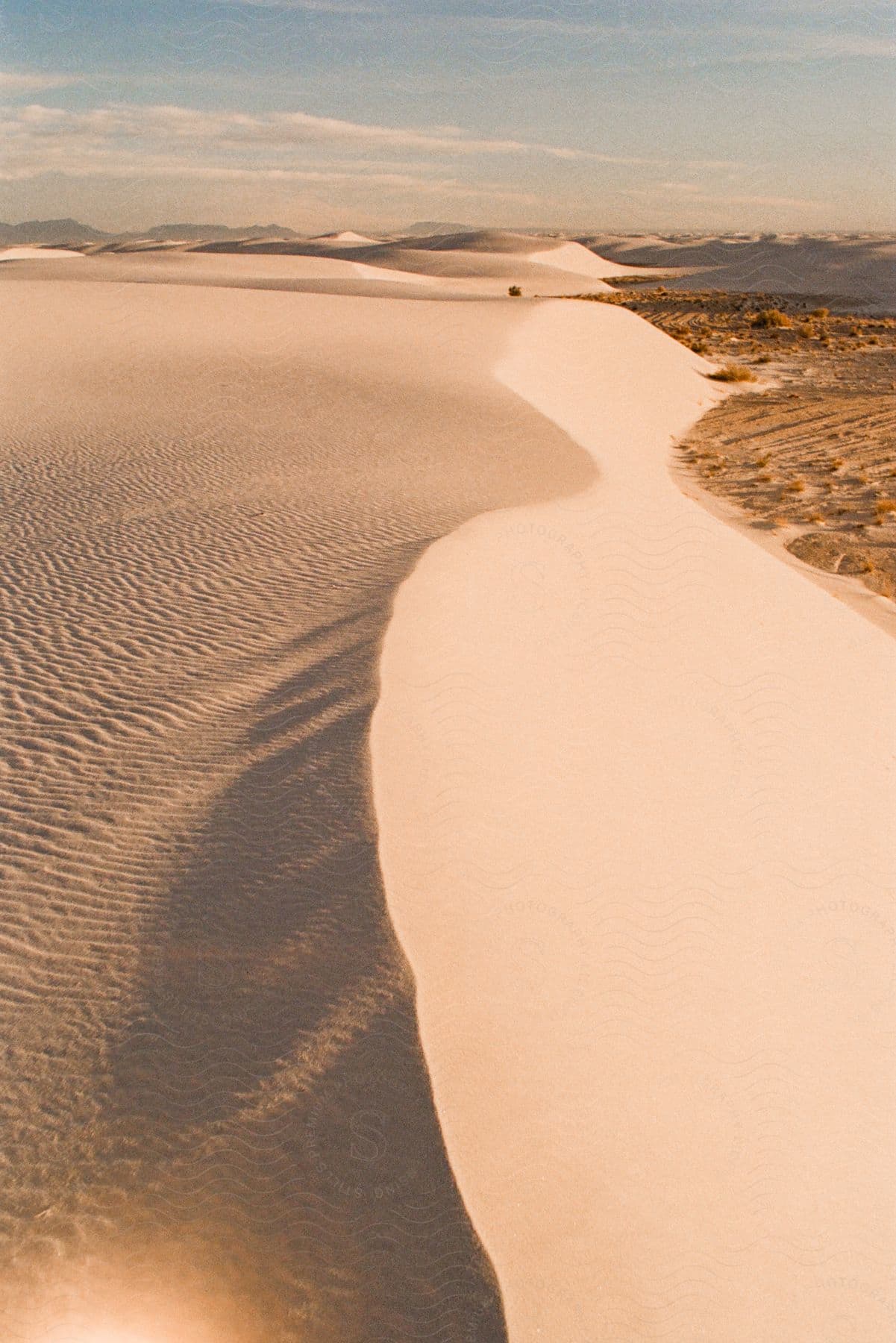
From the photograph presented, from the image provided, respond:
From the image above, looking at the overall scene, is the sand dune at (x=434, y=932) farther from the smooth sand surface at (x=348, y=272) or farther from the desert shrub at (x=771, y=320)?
the desert shrub at (x=771, y=320)

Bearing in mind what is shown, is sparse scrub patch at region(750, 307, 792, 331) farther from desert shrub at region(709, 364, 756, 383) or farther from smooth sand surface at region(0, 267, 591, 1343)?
smooth sand surface at region(0, 267, 591, 1343)

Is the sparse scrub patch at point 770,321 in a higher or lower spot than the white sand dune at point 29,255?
lower

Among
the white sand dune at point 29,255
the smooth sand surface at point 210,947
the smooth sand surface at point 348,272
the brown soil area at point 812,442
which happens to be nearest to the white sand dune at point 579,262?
the smooth sand surface at point 348,272

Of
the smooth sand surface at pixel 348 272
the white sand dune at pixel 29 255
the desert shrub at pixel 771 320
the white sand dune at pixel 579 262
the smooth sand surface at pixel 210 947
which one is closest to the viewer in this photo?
the smooth sand surface at pixel 210 947

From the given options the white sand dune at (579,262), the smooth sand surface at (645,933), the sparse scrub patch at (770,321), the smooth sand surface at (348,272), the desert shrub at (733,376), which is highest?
the white sand dune at (579,262)

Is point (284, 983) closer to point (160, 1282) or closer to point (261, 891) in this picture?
point (261, 891)

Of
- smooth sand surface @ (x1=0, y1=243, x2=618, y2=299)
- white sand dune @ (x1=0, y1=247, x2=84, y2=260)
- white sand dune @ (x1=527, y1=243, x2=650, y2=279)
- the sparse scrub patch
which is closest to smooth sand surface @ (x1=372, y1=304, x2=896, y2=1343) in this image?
smooth sand surface @ (x1=0, y1=243, x2=618, y2=299)
